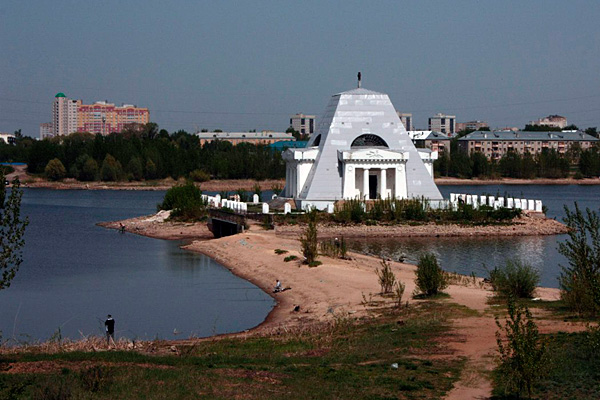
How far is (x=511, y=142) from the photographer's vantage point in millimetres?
140500

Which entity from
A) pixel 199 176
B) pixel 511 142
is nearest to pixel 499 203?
pixel 199 176

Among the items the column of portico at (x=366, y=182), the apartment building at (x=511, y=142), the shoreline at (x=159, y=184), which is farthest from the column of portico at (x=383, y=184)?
the apartment building at (x=511, y=142)

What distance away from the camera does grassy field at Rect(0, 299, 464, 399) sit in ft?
43.4

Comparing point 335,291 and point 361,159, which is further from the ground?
point 361,159

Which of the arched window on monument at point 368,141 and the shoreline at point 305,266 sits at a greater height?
the arched window on monument at point 368,141

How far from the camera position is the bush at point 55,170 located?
359ft

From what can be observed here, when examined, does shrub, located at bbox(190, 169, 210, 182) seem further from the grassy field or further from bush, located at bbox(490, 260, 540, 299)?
the grassy field

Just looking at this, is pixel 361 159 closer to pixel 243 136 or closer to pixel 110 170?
pixel 110 170

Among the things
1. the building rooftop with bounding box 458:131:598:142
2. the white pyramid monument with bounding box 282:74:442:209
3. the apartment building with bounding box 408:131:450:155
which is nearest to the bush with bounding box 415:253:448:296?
the white pyramid monument with bounding box 282:74:442:209

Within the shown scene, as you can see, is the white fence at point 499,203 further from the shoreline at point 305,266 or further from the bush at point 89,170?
the bush at point 89,170

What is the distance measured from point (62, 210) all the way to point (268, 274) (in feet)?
138

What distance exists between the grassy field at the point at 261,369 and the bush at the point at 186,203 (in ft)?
107

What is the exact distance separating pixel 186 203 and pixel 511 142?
97318mm

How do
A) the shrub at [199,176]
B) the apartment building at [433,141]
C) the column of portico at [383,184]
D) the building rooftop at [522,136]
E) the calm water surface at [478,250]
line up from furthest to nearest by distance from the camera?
the apartment building at [433,141] < the building rooftop at [522,136] < the shrub at [199,176] < the column of portico at [383,184] < the calm water surface at [478,250]
